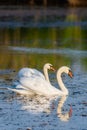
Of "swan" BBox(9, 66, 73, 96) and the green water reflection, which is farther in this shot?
the green water reflection

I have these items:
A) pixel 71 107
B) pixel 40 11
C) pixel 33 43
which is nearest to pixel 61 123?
pixel 71 107

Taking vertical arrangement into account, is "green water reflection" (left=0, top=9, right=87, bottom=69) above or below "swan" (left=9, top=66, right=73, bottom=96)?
above

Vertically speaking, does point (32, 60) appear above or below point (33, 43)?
below

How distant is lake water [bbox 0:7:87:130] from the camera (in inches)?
467

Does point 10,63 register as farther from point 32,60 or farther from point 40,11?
point 40,11

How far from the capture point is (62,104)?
44.5 feet

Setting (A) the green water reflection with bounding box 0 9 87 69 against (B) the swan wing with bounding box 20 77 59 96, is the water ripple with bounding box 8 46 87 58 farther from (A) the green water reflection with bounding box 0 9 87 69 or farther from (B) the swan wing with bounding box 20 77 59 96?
(B) the swan wing with bounding box 20 77 59 96

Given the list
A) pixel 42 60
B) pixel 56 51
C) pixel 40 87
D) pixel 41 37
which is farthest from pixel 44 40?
pixel 40 87

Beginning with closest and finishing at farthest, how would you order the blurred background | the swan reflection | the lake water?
1. the lake water
2. the swan reflection
3. the blurred background

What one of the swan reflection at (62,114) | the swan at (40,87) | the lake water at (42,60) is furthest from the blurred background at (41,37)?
the swan reflection at (62,114)

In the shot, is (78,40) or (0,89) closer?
(0,89)

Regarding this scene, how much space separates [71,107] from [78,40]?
15400 mm

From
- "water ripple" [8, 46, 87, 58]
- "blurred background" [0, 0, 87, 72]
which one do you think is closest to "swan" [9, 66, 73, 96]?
"blurred background" [0, 0, 87, 72]

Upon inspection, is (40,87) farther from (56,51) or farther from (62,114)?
(56,51)
